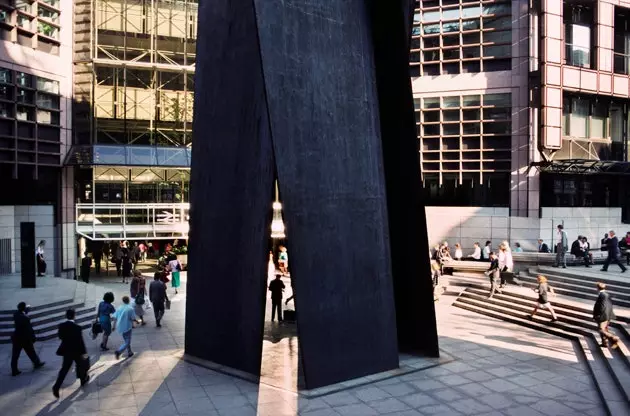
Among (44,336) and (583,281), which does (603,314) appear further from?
(44,336)

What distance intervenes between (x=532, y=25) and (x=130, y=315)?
21566mm

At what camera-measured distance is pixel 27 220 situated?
2209 cm

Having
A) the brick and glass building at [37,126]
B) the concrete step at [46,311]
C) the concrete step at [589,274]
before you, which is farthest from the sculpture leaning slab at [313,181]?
the brick and glass building at [37,126]

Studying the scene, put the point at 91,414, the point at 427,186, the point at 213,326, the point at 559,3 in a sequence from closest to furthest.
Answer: the point at 91,414, the point at 213,326, the point at 559,3, the point at 427,186

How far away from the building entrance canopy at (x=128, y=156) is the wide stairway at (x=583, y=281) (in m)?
15.3

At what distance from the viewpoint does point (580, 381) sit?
1020cm

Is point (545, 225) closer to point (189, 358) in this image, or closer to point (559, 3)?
point (559, 3)

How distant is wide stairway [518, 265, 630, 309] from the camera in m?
16.2

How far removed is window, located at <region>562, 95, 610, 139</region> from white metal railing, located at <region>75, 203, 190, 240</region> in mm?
17569

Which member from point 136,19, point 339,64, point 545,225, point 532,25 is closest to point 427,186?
point 545,225

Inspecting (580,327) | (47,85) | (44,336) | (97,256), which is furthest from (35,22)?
(580,327)

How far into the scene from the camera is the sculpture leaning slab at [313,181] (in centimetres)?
941

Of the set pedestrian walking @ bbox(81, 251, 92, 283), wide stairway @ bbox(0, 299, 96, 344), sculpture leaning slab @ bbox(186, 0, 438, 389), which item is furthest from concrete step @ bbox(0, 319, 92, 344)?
pedestrian walking @ bbox(81, 251, 92, 283)

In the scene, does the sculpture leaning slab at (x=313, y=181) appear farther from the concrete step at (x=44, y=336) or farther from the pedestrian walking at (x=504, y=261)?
the pedestrian walking at (x=504, y=261)
